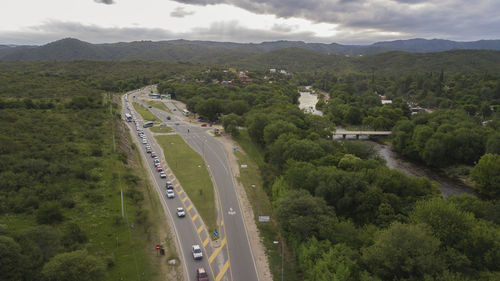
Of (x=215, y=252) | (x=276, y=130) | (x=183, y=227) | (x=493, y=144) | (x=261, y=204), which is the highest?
(x=276, y=130)

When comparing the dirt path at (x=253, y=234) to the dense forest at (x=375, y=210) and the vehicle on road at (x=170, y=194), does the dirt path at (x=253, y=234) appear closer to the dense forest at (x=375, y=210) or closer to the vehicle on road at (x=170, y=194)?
the dense forest at (x=375, y=210)

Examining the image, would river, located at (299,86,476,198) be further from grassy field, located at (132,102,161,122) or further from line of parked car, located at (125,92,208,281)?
grassy field, located at (132,102,161,122)

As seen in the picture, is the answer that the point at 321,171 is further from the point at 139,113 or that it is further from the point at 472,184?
the point at 139,113

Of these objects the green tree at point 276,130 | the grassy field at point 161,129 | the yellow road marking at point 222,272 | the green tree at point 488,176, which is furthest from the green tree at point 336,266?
the grassy field at point 161,129

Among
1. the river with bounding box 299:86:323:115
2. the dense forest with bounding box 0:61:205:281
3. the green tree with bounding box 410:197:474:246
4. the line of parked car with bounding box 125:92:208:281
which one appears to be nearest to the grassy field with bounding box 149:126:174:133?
the line of parked car with bounding box 125:92:208:281

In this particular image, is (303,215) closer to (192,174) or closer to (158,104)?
(192,174)

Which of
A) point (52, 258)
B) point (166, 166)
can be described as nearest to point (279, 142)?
point (166, 166)

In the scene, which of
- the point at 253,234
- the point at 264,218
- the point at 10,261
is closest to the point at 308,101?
the point at 264,218
